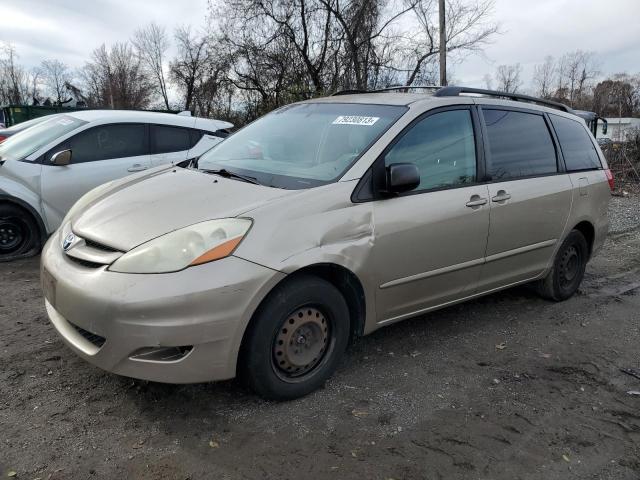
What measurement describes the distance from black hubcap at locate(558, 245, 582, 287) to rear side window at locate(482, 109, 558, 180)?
86 cm

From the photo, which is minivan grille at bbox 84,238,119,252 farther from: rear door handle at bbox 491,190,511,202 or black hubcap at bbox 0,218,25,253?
black hubcap at bbox 0,218,25,253

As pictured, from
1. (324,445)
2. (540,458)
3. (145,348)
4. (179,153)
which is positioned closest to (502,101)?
(540,458)

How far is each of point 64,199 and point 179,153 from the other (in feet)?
4.88

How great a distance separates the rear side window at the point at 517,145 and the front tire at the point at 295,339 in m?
→ 1.74

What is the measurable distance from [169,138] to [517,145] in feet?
13.9

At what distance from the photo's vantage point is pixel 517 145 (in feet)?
13.9

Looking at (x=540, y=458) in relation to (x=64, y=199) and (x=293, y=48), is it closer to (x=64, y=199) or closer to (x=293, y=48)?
(x=64, y=199)

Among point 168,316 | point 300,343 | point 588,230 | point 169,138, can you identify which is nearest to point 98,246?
point 168,316

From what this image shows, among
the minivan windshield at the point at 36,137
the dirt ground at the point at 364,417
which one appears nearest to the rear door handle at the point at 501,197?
the dirt ground at the point at 364,417

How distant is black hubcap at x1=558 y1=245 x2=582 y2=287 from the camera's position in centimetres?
488

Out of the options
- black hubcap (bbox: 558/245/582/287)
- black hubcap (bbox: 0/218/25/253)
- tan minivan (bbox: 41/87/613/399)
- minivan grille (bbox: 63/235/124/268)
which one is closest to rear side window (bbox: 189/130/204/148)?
black hubcap (bbox: 0/218/25/253)

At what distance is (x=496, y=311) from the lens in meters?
4.74

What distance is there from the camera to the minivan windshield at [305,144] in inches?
130

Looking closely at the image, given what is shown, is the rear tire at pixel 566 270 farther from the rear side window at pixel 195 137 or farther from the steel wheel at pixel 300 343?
the rear side window at pixel 195 137
